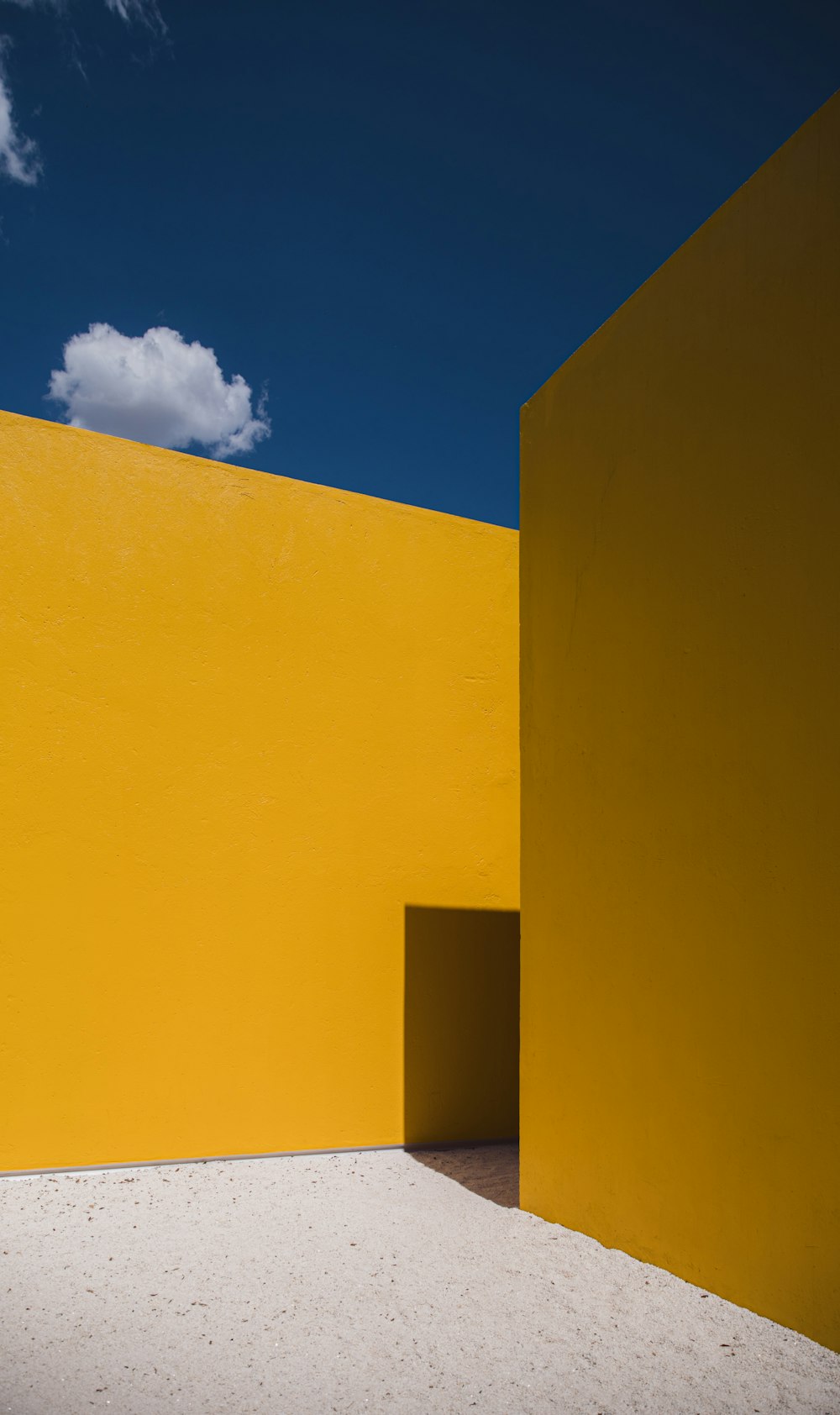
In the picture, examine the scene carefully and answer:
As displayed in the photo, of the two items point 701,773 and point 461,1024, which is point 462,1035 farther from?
point 701,773

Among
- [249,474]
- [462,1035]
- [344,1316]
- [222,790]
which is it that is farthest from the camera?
[462,1035]

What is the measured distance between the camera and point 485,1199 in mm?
4227


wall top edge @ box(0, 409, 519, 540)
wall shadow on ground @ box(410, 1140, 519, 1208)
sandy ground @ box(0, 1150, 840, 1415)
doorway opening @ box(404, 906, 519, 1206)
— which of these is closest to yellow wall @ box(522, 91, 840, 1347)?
sandy ground @ box(0, 1150, 840, 1415)

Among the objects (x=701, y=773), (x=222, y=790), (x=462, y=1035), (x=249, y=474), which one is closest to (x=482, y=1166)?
(x=462, y=1035)

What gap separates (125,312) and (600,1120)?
30.2ft

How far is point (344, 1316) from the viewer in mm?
2893

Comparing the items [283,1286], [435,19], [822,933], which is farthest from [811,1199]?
[435,19]

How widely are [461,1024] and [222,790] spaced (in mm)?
2085

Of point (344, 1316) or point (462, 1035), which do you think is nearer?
point (344, 1316)

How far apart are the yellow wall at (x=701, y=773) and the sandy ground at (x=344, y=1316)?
0.77 feet

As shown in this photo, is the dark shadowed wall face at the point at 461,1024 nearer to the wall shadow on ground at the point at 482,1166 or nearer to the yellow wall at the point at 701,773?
the wall shadow on ground at the point at 482,1166

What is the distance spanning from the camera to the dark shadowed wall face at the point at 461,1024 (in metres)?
5.18

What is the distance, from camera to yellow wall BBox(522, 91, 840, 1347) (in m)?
2.62

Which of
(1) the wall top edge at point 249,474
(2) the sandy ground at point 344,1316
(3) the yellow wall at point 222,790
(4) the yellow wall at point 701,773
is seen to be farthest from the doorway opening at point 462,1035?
(1) the wall top edge at point 249,474
